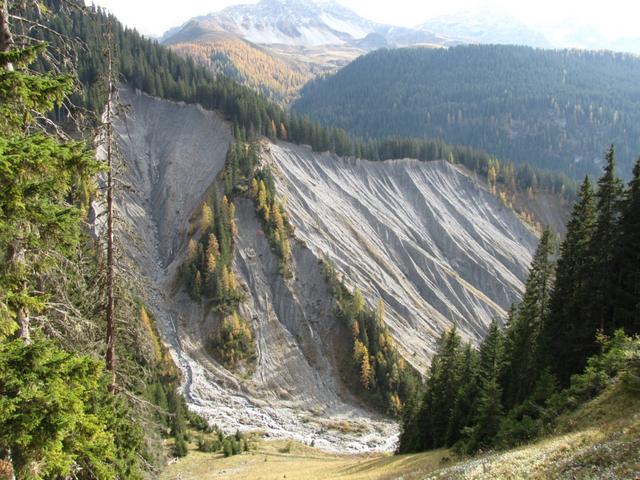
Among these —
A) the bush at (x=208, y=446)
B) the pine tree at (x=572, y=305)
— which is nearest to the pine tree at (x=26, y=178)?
the pine tree at (x=572, y=305)

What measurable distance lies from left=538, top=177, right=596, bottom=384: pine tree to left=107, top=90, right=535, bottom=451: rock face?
133 feet

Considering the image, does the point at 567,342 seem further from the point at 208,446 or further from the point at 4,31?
the point at 208,446

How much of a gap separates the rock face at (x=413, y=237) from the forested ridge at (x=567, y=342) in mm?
46216

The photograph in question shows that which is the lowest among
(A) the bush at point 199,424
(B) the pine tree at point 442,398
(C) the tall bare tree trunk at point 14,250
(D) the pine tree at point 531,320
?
(A) the bush at point 199,424

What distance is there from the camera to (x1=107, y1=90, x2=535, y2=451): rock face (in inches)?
2825

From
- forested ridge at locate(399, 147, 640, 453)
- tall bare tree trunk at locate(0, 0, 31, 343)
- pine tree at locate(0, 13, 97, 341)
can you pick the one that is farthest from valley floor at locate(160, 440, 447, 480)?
pine tree at locate(0, 13, 97, 341)

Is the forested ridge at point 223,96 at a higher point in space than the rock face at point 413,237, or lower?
higher

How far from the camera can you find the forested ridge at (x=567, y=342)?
72.2 ft

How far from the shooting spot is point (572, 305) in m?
30.6

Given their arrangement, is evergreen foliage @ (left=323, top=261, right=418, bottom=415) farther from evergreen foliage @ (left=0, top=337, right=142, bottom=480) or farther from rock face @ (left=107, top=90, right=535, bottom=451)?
evergreen foliage @ (left=0, top=337, right=142, bottom=480)

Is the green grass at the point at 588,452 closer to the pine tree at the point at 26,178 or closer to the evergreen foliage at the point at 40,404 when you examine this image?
the evergreen foliage at the point at 40,404

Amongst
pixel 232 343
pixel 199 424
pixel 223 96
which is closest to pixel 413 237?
pixel 232 343

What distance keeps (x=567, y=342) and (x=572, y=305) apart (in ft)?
8.26

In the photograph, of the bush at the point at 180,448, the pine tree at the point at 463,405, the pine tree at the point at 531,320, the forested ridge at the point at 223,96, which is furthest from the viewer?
the forested ridge at the point at 223,96
